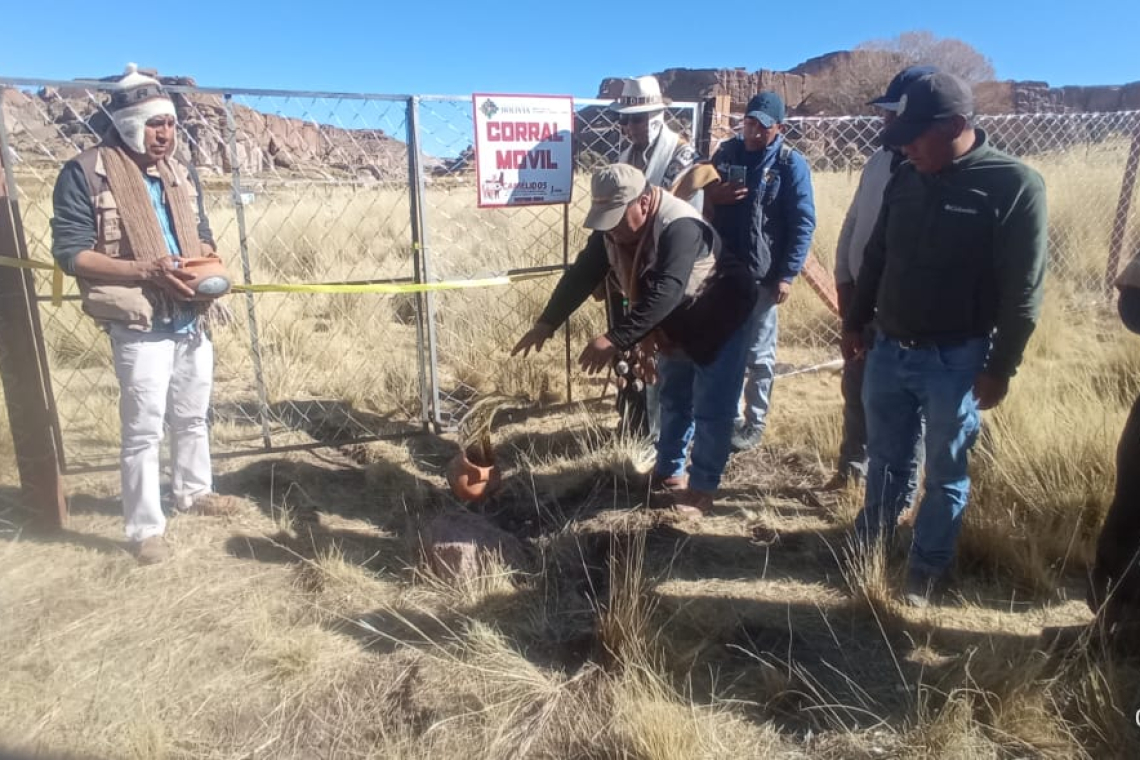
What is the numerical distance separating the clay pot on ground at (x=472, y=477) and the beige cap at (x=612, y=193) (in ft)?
4.76

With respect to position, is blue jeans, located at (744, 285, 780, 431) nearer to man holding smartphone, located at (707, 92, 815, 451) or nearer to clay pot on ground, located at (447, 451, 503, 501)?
man holding smartphone, located at (707, 92, 815, 451)

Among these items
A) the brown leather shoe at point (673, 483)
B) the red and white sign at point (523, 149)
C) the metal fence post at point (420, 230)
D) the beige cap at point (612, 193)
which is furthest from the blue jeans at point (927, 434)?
the metal fence post at point (420, 230)

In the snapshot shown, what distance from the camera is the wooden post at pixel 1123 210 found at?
741 cm

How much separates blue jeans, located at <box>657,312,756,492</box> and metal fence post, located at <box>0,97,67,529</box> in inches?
120

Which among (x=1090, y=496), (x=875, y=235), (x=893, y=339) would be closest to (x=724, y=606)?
(x=893, y=339)

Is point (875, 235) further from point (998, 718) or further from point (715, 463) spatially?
point (998, 718)

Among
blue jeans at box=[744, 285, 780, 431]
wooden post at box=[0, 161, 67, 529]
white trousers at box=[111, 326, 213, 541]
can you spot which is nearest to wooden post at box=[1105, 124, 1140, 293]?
blue jeans at box=[744, 285, 780, 431]

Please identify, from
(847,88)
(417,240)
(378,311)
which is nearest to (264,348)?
(378,311)

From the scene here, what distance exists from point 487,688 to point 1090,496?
292 centimetres

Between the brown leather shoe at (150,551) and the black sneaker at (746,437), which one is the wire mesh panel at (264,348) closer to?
the brown leather shoe at (150,551)

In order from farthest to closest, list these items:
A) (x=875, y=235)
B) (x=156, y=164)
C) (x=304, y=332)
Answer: (x=304, y=332)
(x=156, y=164)
(x=875, y=235)

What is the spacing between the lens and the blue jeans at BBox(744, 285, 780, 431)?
436 centimetres

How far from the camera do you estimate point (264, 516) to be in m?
4.04

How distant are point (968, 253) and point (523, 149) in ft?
8.74
